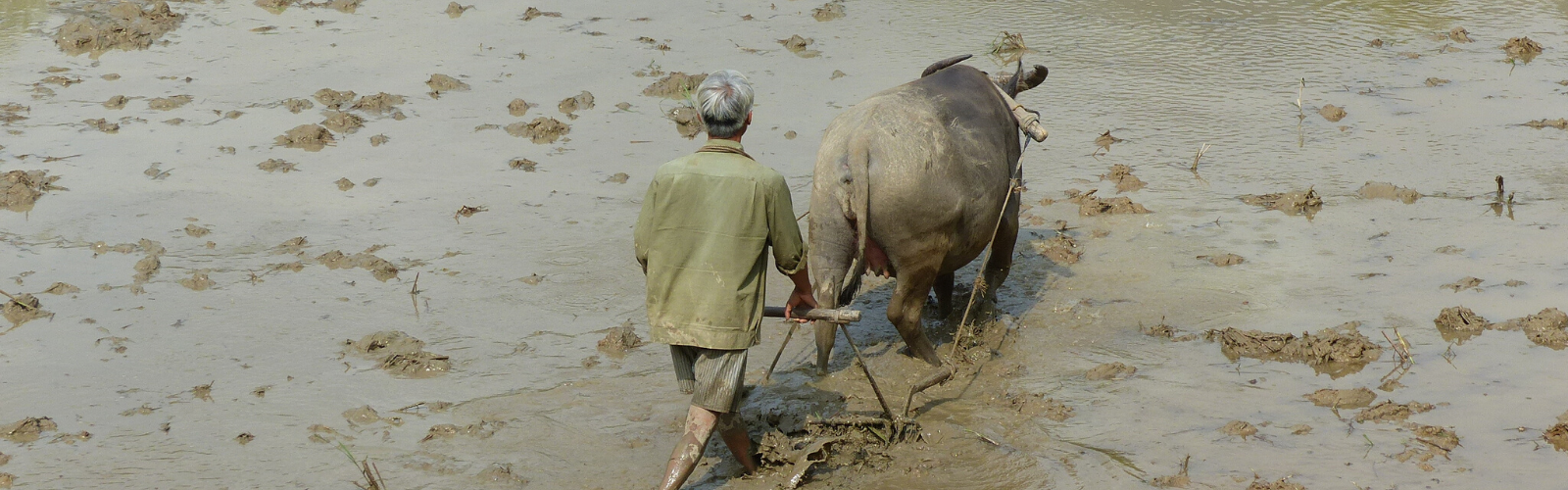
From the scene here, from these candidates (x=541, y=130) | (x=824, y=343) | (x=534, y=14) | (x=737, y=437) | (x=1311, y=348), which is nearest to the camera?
(x=737, y=437)

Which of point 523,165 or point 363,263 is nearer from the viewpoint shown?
point 363,263

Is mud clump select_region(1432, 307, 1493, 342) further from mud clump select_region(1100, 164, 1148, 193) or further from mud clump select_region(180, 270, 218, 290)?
mud clump select_region(180, 270, 218, 290)

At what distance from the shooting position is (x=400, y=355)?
6.02m

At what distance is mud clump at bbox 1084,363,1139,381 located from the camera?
5934mm

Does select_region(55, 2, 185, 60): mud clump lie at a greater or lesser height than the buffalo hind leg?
lesser

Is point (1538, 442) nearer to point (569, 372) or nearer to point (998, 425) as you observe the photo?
point (998, 425)

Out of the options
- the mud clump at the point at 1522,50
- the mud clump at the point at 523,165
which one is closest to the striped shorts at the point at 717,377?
the mud clump at the point at 523,165

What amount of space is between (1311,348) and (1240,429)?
36.7 inches

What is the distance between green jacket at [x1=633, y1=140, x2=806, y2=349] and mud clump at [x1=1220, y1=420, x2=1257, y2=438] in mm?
2105

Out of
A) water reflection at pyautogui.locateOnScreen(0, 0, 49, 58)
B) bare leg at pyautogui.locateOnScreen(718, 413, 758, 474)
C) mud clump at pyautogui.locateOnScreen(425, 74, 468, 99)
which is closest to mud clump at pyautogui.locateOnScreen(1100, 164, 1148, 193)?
bare leg at pyautogui.locateOnScreen(718, 413, 758, 474)

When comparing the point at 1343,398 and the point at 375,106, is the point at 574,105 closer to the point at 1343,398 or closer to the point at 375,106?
the point at 375,106

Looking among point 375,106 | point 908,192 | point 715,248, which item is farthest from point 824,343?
point 375,106

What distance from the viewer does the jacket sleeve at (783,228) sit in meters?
4.42

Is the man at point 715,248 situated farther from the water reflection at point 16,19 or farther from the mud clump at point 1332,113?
the water reflection at point 16,19
